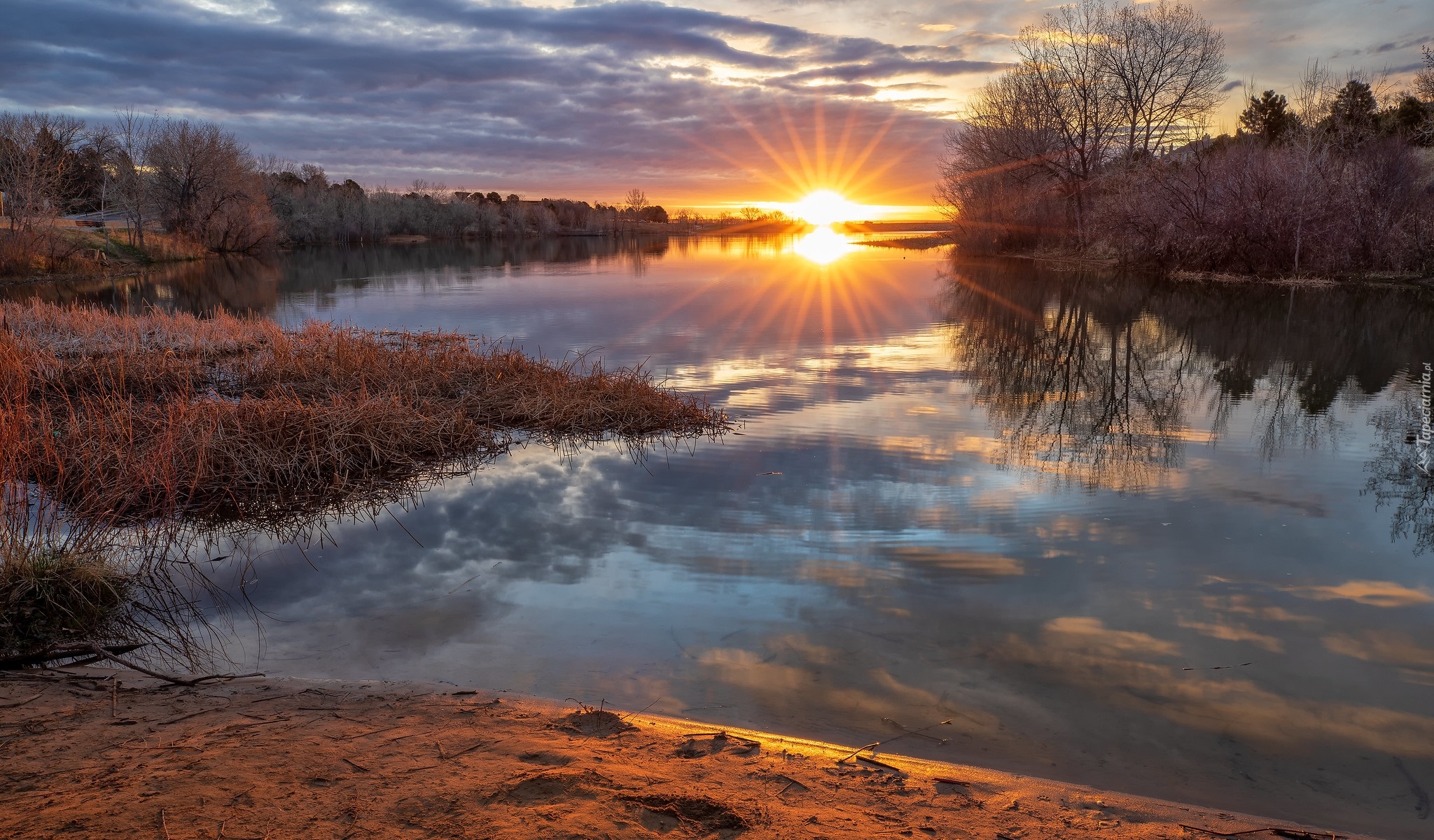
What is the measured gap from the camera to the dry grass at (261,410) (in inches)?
342

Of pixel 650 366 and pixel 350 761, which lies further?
pixel 650 366

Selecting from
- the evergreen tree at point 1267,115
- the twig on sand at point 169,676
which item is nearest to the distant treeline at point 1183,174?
the evergreen tree at point 1267,115

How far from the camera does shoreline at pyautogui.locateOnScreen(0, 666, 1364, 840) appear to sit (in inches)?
126

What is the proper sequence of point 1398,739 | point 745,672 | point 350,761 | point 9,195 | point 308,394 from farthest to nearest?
point 9,195 → point 308,394 → point 745,672 → point 1398,739 → point 350,761

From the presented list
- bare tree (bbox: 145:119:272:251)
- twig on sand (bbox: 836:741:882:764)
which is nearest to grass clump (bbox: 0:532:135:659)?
twig on sand (bbox: 836:741:882:764)

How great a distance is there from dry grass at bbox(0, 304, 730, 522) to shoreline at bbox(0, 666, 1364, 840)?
4082 millimetres

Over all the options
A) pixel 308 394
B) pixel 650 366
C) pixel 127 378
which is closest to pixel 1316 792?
pixel 308 394

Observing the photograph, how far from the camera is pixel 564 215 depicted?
436ft

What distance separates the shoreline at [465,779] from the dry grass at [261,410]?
13.4ft

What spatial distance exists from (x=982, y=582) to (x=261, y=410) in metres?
8.54

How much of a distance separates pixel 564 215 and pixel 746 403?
12644cm

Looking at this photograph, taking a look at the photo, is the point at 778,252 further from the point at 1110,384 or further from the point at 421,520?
the point at 421,520

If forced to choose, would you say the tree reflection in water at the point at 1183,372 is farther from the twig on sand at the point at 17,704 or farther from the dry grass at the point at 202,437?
the twig on sand at the point at 17,704

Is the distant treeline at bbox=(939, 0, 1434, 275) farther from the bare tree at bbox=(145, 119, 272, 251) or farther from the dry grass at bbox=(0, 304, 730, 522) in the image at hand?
the bare tree at bbox=(145, 119, 272, 251)
